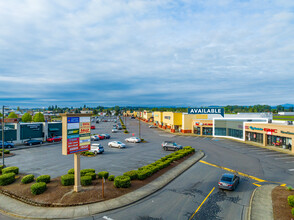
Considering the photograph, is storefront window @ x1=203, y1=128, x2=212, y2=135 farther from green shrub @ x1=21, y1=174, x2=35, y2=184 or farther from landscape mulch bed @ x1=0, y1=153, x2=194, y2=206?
green shrub @ x1=21, y1=174, x2=35, y2=184

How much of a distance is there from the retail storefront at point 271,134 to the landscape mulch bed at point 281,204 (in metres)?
22.3

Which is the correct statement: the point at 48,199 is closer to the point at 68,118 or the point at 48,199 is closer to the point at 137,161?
the point at 68,118

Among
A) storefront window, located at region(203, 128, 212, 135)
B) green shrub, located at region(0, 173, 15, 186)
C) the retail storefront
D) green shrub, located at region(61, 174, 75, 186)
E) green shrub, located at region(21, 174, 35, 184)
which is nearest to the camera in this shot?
green shrub, located at region(61, 174, 75, 186)

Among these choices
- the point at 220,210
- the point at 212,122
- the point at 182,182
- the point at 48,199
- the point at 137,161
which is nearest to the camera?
the point at 220,210

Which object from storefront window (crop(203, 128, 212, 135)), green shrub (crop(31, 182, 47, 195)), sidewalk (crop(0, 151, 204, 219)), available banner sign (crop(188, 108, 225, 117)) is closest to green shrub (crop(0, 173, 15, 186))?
sidewalk (crop(0, 151, 204, 219))

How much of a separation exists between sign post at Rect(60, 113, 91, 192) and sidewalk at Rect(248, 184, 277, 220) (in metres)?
13.9

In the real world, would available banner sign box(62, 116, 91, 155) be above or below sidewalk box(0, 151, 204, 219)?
above

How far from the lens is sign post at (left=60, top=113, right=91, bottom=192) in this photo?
1573 centimetres

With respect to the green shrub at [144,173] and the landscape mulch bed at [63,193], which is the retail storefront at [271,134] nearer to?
the green shrub at [144,173]

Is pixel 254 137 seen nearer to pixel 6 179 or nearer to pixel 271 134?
pixel 271 134

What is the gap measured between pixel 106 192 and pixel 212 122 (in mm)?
48221

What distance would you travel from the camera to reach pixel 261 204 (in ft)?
48.8

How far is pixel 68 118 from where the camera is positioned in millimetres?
15992

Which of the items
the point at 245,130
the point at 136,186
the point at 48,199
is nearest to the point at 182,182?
the point at 136,186
